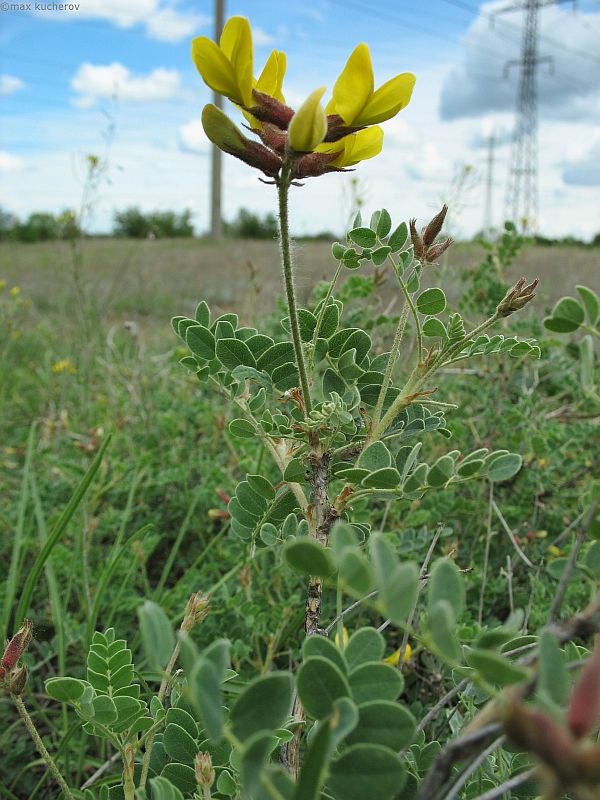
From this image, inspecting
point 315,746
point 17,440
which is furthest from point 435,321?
point 17,440

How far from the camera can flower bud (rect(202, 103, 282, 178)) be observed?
19.4 inches

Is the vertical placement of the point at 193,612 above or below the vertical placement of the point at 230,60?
below

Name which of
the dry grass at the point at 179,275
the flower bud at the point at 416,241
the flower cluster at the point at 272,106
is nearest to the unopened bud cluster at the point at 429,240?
the flower bud at the point at 416,241

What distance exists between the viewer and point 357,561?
332mm

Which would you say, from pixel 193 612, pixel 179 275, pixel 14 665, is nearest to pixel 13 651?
pixel 14 665

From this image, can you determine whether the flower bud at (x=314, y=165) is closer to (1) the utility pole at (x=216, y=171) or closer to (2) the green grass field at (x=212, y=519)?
(2) the green grass field at (x=212, y=519)

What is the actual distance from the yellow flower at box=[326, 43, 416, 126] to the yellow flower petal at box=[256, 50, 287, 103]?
7cm

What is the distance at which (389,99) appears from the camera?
52 centimetres

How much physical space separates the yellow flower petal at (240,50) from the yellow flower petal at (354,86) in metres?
0.06

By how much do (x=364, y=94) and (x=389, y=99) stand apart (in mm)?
23

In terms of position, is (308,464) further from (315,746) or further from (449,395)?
(449,395)

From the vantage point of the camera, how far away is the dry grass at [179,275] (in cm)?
332

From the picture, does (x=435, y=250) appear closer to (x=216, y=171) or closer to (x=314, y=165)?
(x=314, y=165)

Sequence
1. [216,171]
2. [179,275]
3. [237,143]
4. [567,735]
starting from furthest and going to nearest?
[216,171] → [179,275] → [237,143] → [567,735]
